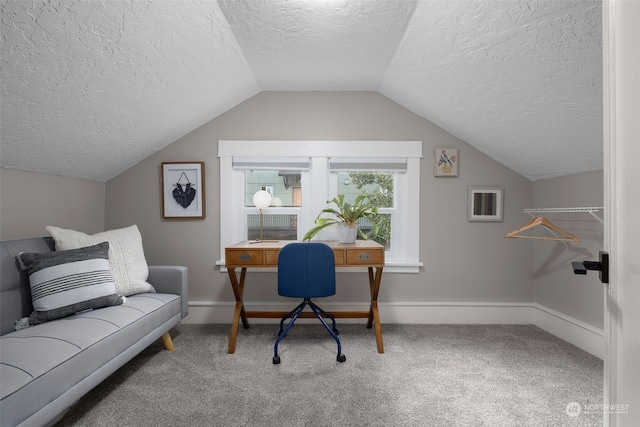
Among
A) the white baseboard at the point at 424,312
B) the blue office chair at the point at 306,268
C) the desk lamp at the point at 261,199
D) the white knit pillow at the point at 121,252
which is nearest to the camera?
the white knit pillow at the point at 121,252

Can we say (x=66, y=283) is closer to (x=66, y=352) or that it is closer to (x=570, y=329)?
(x=66, y=352)

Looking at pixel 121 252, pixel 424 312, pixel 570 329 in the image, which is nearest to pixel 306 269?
pixel 121 252

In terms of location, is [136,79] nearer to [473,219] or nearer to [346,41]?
[346,41]

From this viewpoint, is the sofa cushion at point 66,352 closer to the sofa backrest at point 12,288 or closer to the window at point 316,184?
the sofa backrest at point 12,288

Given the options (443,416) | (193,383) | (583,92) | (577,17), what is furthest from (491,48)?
(193,383)

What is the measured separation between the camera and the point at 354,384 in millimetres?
1927

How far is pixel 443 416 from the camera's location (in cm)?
163

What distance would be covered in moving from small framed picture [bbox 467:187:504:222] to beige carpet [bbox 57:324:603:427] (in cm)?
110

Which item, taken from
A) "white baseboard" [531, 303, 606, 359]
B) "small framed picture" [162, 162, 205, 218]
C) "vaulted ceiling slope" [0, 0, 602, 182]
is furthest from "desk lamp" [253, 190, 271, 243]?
"white baseboard" [531, 303, 606, 359]

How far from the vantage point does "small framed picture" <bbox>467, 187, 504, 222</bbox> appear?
9.96 ft

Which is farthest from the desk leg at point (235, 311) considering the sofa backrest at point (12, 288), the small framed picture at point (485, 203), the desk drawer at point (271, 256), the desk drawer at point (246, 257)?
the small framed picture at point (485, 203)

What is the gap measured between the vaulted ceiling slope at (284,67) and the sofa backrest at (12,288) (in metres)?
0.66

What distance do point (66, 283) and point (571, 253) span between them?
3.63 m

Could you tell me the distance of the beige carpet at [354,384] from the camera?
1.62 metres
